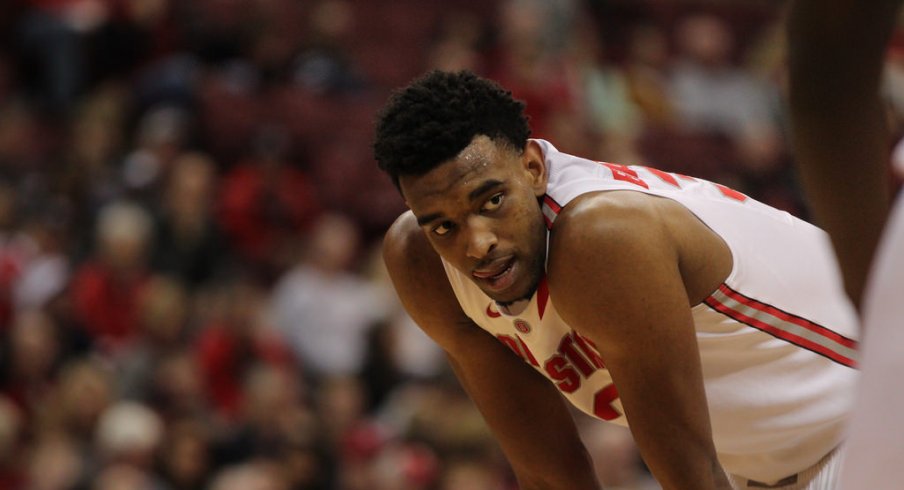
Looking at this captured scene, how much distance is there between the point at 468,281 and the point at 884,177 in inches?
72.9

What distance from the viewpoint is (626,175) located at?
3152 mm

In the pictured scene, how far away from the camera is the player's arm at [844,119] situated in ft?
4.70

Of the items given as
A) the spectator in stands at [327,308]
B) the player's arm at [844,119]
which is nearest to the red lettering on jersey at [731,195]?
the player's arm at [844,119]

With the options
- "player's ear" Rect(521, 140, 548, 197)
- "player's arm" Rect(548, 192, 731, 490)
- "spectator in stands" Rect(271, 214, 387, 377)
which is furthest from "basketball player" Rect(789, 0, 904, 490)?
"spectator in stands" Rect(271, 214, 387, 377)

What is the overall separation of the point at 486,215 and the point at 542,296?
0.25 meters

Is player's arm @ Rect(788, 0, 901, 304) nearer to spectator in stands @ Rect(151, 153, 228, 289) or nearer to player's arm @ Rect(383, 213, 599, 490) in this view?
player's arm @ Rect(383, 213, 599, 490)

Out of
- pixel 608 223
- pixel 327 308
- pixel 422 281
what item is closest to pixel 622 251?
pixel 608 223

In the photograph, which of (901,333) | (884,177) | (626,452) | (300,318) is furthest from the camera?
(300,318)

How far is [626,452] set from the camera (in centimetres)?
696

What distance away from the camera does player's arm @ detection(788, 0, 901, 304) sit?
4.70 feet

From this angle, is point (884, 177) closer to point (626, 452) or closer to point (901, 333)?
point (901, 333)

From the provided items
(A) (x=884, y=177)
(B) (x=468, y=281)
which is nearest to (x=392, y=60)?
(B) (x=468, y=281)

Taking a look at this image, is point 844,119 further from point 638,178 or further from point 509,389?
point 509,389

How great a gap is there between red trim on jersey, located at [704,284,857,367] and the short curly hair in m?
0.62
